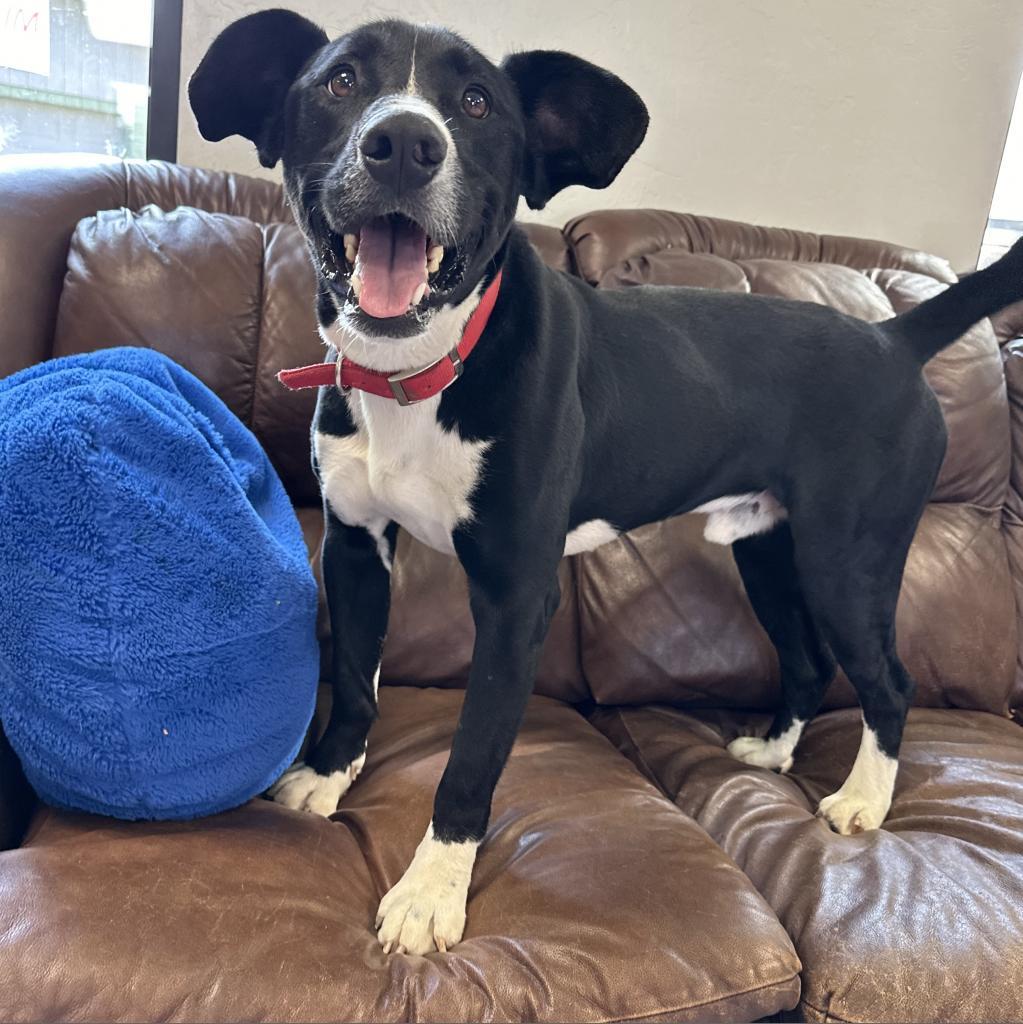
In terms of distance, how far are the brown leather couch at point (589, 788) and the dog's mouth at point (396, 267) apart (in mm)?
454

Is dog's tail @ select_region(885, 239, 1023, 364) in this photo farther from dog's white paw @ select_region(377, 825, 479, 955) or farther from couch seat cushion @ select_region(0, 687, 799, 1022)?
dog's white paw @ select_region(377, 825, 479, 955)

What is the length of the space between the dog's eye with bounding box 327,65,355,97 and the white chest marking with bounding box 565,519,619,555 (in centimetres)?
72

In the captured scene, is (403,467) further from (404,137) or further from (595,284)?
(595,284)

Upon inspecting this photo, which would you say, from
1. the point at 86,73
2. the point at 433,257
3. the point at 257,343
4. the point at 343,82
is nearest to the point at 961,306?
the point at 433,257

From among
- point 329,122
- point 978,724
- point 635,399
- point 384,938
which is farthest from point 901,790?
point 329,122

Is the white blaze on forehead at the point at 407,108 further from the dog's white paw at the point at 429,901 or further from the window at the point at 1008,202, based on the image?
the window at the point at 1008,202

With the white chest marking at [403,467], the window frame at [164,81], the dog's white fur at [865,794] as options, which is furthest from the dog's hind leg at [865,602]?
the window frame at [164,81]

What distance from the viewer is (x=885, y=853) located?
1295mm

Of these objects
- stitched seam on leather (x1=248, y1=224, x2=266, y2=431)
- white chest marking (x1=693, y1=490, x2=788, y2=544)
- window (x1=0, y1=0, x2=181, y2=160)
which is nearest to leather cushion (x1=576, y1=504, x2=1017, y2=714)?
white chest marking (x1=693, y1=490, x2=788, y2=544)

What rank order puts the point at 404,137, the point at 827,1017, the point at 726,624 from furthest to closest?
the point at 726,624, the point at 827,1017, the point at 404,137

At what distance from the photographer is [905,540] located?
1555mm

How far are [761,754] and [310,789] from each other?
2.82ft

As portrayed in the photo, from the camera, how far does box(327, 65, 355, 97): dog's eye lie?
108 cm

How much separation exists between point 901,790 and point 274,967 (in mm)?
1144
